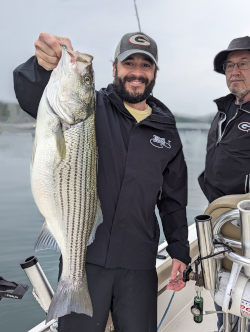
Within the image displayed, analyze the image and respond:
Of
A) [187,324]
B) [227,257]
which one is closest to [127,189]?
[227,257]

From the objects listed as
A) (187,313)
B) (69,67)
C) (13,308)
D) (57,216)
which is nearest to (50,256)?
(13,308)

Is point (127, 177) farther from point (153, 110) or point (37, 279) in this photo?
point (37, 279)

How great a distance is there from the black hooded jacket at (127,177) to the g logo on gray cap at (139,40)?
38 cm

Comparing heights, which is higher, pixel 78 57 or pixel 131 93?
pixel 78 57

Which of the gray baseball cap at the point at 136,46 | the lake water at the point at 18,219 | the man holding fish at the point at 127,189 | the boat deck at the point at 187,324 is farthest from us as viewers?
the lake water at the point at 18,219

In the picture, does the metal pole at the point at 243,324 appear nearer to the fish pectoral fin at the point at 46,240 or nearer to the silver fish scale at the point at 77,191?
the silver fish scale at the point at 77,191

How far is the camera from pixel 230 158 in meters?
2.19

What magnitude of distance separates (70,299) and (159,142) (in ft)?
3.30

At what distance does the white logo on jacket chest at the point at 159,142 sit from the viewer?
1.79 m

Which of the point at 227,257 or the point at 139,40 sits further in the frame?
the point at 139,40

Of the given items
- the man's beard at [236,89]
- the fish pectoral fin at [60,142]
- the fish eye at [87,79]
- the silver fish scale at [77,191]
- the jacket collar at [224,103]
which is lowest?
the silver fish scale at [77,191]

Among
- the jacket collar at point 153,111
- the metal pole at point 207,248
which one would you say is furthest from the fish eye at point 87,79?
the metal pole at point 207,248

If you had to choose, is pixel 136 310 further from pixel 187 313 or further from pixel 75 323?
pixel 187 313

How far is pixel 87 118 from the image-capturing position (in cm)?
143
